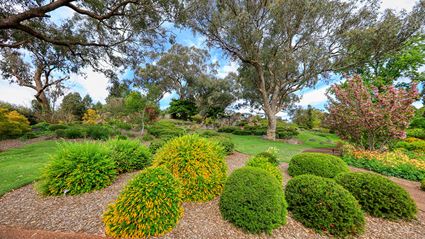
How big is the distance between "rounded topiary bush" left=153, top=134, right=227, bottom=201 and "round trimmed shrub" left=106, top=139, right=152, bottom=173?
1.57 meters

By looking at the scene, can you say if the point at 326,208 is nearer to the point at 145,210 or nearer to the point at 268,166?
the point at 268,166

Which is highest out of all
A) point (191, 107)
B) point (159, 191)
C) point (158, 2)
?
point (158, 2)

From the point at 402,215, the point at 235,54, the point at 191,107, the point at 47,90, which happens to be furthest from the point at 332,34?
the point at 47,90

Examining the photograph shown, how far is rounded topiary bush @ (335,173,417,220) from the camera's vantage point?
2.59 meters

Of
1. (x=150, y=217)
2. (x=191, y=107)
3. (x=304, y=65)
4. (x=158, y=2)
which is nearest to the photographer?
(x=150, y=217)

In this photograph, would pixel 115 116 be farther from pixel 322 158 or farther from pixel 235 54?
pixel 322 158

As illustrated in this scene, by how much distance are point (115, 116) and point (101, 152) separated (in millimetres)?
19371

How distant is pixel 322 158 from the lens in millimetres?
4129

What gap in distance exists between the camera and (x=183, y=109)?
2514cm

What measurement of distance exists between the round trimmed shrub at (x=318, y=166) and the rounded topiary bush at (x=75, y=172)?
459 centimetres

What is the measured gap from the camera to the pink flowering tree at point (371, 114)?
254 inches

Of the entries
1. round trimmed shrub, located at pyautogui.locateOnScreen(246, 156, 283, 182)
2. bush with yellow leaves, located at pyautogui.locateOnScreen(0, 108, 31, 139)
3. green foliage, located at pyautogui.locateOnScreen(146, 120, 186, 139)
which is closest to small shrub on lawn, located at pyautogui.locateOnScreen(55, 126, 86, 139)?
bush with yellow leaves, located at pyautogui.locateOnScreen(0, 108, 31, 139)

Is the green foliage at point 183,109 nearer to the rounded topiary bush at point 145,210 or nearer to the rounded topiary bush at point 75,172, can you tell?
the rounded topiary bush at point 75,172

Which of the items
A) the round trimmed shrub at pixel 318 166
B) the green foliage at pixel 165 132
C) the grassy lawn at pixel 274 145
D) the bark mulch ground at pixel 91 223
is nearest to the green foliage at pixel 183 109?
the green foliage at pixel 165 132
